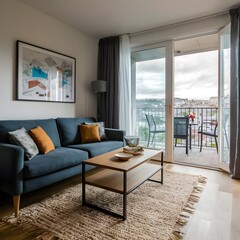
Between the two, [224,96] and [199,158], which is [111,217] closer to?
[224,96]

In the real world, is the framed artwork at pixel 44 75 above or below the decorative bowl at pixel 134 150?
above

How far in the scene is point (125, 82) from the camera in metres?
3.80

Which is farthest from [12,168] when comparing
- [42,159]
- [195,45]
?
[195,45]

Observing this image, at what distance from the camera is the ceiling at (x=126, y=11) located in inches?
105

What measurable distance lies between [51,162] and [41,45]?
1.94 metres

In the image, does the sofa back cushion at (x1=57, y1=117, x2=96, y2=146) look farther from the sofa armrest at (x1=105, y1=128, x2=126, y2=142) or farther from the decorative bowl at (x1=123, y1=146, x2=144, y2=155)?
the decorative bowl at (x1=123, y1=146, x2=144, y2=155)

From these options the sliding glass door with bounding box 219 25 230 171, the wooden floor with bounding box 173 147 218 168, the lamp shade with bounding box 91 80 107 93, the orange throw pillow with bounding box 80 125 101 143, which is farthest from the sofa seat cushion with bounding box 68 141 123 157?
the sliding glass door with bounding box 219 25 230 171

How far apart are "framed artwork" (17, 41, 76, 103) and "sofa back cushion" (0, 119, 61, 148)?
0.41 metres

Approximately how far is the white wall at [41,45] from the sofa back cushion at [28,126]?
258 mm

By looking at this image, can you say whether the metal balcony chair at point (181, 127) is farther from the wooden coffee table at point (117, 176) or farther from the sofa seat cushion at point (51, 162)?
the sofa seat cushion at point (51, 162)

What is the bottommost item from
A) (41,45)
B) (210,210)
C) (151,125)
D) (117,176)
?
(210,210)

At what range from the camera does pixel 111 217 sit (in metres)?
1.69

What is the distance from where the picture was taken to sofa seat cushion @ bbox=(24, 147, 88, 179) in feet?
5.84

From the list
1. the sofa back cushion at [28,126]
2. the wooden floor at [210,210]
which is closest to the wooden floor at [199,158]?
the wooden floor at [210,210]
